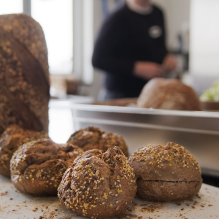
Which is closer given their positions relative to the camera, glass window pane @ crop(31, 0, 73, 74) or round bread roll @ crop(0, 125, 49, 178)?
round bread roll @ crop(0, 125, 49, 178)

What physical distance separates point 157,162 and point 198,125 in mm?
226

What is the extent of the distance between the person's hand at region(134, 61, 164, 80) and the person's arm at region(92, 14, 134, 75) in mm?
46

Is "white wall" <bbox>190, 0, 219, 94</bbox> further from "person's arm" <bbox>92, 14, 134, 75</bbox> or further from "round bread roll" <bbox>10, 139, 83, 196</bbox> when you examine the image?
"round bread roll" <bbox>10, 139, 83, 196</bbox>

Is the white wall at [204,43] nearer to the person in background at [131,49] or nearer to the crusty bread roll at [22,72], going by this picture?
the person in background at [131,49]

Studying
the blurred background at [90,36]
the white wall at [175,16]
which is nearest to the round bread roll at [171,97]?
the blurred background at [90,36]

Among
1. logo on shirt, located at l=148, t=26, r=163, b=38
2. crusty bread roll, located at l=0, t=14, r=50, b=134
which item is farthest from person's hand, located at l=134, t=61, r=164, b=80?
crusty bread roll, located at l=0, t=14, r=50, b=134

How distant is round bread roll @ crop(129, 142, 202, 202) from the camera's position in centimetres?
62

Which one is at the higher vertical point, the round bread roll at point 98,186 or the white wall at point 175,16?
the white wall at point 175,16

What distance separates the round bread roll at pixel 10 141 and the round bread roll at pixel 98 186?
10.1 inches

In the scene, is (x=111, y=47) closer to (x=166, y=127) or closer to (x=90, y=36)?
(x=166, y=127)

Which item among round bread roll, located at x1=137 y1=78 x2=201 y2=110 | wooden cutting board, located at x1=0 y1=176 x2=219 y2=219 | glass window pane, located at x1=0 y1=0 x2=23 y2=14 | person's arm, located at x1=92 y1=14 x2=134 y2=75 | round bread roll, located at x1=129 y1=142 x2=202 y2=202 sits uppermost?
glass window pane, located at x1=0 y1=0 x2=23 y2=14

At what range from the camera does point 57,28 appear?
437 centimetres

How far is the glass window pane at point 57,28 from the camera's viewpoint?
13.4ft

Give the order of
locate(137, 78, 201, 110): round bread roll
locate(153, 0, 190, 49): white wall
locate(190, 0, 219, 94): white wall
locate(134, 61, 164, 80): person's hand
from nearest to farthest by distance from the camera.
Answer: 1. locate(137, 78, 201, 110): round bread roll
2. locate(134, 61, 164, 80): person's hand
3. locate(190, 0, 219, 94): white wall
4. locate(153, 0, 190, 49): white wall
